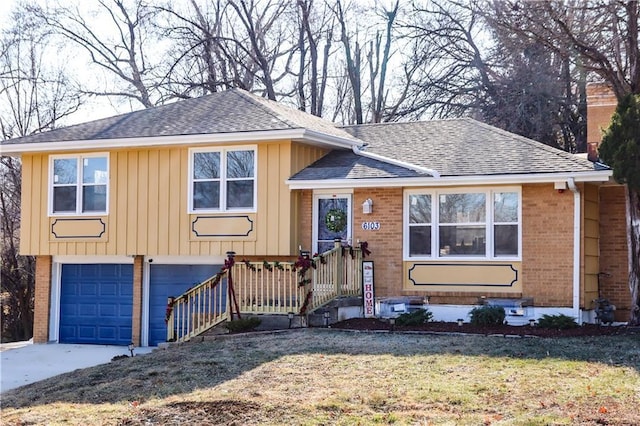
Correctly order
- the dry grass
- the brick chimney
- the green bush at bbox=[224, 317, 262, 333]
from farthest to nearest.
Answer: the brick chimney < the green bush at bbox=[224, 317, 262, 333] < the dry grass

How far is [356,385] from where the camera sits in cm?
1080

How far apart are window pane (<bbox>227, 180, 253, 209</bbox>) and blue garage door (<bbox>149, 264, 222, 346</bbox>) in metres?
1.73

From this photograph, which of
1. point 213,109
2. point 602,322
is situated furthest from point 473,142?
point 213,109

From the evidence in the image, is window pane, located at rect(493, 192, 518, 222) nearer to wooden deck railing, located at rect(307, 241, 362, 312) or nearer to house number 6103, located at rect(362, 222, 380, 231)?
house number 6103, located at rect(362, 222, 380, 231)

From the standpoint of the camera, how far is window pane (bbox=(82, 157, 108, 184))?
20.3 m

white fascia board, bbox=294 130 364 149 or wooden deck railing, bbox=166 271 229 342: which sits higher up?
white fascia board, bbox=294 130 364 149

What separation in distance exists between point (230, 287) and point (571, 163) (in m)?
6.97

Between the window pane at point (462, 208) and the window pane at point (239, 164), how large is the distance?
4.24 metres

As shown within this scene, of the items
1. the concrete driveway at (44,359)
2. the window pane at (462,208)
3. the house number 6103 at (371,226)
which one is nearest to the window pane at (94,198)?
the concrete driveway at (44,359)

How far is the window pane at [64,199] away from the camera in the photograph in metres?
20.5

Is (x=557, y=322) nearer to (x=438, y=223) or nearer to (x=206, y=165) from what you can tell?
(x=438, y=223)

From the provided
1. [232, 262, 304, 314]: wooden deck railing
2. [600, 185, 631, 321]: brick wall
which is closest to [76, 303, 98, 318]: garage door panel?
[232, 262, 304, 314]: wooden deck railing

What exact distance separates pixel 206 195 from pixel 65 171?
12.5 feet

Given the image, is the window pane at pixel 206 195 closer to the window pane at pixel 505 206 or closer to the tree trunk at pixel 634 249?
the window pane at pixel 505 206
